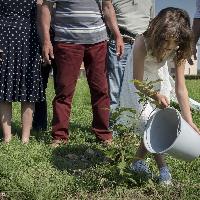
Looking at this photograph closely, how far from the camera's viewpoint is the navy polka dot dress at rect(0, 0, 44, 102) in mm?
4863

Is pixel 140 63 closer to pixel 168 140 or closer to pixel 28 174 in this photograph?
pixel 168 140

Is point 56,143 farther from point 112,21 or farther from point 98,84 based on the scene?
point 112,21

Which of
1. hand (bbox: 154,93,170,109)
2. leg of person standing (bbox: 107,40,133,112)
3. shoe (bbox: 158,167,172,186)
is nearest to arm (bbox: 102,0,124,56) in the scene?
leg of person standing (bbox: 107,40,133,112)

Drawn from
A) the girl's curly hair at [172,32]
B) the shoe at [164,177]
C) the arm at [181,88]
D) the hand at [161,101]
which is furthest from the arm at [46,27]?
the shoe at [164,177]

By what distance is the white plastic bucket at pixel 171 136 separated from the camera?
330 cm

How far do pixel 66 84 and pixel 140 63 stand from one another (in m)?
1.04

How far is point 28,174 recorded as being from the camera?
3875mm

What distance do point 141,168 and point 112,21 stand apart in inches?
68.3

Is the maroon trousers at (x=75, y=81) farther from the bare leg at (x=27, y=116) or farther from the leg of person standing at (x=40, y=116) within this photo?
the leg of person standing at (x=40, y=116)

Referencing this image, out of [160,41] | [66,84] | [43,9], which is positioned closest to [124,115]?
[160,41]

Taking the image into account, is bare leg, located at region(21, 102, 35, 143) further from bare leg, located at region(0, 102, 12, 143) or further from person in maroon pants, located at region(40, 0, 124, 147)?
person in maroon pants, located at region(40, 0, 124, 147)

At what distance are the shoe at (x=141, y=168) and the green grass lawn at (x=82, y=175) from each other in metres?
0.07

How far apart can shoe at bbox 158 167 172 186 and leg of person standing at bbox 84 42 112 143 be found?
1.24 metres

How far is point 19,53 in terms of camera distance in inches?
193
